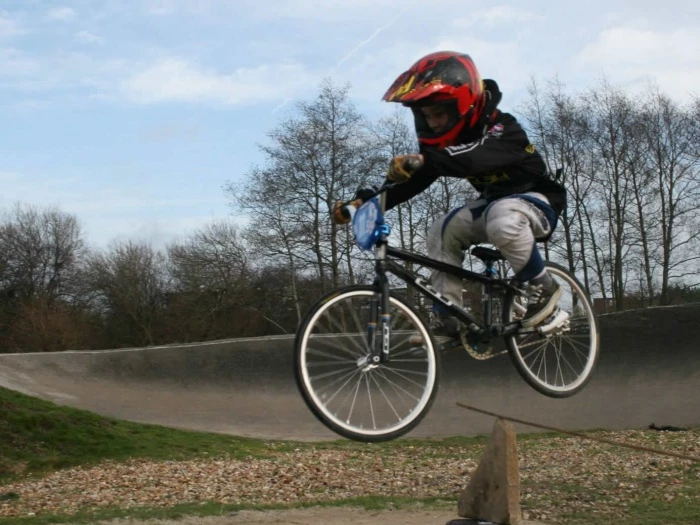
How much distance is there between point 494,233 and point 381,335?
113 centimetres

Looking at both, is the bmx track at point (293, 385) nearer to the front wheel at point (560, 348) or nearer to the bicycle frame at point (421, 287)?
the front wheel at point (560, 348)

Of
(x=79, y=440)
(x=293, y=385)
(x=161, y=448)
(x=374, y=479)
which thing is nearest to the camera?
(x=374, y=479)

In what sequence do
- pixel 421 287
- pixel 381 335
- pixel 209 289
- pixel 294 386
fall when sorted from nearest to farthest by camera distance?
1. pixel 381 335
2. pixel 421 287
3. pixel 294 386
4. pixel 209 289

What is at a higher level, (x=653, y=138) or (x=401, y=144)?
(x=653, y=138)

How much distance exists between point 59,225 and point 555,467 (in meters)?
47.6

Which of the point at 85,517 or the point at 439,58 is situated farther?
the point at 85,517

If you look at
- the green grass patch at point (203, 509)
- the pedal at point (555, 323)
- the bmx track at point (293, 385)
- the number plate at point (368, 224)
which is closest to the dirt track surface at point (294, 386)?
the bmx track at point (293, 385)

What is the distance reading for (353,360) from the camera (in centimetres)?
531

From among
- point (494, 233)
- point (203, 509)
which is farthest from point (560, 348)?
point (203, 509)

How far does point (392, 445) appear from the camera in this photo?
76.1 ft

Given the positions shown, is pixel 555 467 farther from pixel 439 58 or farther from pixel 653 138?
pixel 439 58

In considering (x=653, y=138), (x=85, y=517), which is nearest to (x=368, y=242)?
(x=85, y=517)

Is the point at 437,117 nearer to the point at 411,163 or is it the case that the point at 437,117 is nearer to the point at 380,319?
the point at 411,163

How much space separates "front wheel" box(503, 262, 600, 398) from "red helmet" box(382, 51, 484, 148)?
52.5 inches
